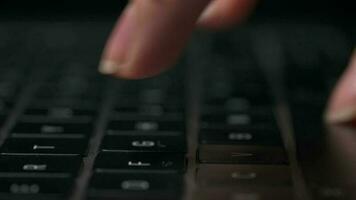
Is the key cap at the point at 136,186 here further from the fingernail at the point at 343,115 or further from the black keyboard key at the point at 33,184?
the fingernail at the point at 343,115

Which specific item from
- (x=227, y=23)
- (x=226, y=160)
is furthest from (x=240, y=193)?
(x=227, y=23)

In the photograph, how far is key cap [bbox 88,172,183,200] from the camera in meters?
0.34

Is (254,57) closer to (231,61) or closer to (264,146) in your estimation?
(231,61)

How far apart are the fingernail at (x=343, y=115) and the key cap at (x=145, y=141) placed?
0.10 metres

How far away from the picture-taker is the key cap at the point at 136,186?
0.34 m

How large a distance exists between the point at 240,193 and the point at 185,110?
0.43 ft

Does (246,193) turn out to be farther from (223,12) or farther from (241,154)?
(223,12)

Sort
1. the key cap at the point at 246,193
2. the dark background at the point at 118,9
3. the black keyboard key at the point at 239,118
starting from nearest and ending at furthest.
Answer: the key cap at the point at 246,193 → the black keyboard key at the point at 239,118 → the dark background at the point at 118,9

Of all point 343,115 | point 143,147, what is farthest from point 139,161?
point 343,115

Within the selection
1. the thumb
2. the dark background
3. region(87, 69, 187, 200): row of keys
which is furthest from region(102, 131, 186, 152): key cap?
the dark background

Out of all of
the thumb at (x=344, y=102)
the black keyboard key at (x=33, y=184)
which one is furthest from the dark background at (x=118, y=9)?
the black keyboard key at (x=33, y=184)

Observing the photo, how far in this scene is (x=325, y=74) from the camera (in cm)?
55

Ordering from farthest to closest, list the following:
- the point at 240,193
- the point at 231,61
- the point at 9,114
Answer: the point at 231,61 → the point at 9,114 → the point at 240,193

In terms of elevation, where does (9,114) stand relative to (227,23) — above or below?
below
